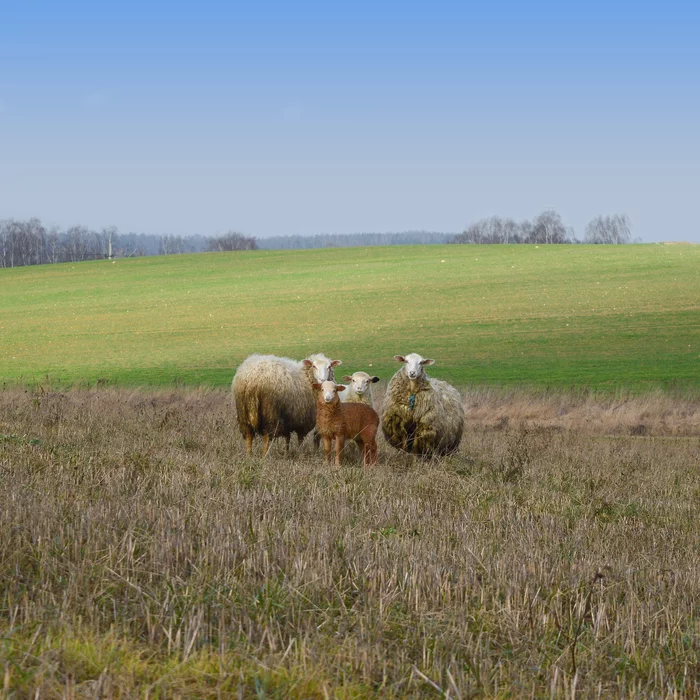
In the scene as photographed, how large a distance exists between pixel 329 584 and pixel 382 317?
4245 cm

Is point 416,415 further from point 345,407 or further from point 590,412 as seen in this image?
point 590,412

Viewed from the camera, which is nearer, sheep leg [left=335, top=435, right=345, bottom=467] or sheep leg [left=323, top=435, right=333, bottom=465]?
sheep leg [left=335, top=435, right=345, bottom=467]

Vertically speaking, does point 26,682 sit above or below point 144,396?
above

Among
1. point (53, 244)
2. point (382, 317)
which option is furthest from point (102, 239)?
point (382, 317)

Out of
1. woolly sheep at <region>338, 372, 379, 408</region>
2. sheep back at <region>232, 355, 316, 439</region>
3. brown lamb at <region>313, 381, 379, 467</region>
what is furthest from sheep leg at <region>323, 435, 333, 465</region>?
Result: sheep back at <region>232, 355, 316, 439</region>

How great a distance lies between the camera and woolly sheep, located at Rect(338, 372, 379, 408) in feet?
44.7

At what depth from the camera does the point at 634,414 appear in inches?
838

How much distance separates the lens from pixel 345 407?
12.5 metres

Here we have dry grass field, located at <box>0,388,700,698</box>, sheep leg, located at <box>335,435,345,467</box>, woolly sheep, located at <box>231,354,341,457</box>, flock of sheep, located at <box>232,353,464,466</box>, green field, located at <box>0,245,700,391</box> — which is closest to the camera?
dry grass field, located at <box>0,388,700,698</box>

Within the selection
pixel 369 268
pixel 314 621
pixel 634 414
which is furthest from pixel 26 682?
pixel 369 268

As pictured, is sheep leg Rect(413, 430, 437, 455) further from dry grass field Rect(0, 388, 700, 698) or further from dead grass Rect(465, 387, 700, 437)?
dead grass Rect(465, 387, 700, 437)

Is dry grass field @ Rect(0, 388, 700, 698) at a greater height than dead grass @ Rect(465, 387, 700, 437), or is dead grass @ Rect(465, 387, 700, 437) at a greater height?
dry grass field @ Rect(0, 388, 700, 698)

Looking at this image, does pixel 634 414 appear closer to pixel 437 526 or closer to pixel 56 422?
pixel 56 422

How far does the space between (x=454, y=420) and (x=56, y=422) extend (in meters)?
6.08
